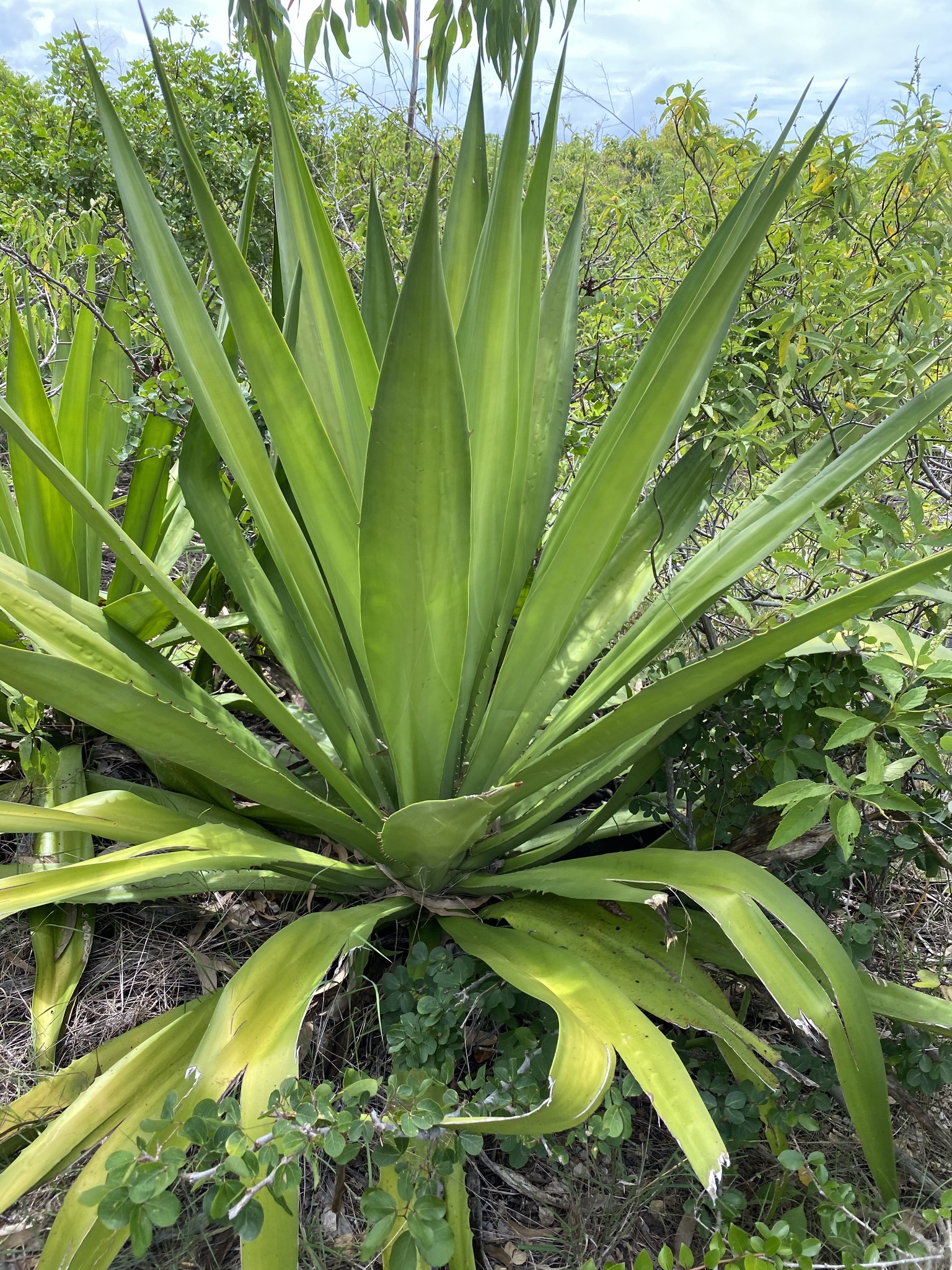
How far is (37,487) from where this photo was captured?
153 cm

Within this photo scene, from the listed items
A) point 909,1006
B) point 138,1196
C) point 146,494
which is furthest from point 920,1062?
point 146,494

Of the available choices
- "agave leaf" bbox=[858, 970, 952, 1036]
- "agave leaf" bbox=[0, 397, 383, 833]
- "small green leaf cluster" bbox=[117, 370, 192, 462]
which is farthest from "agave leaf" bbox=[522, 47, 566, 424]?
"agave leaf" bbox=[858, 970, 952, 1036]

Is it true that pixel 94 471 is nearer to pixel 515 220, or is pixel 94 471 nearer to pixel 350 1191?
pixel 515 220

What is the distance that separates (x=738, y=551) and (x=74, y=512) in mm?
1312

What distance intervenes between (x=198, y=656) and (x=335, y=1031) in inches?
30.1

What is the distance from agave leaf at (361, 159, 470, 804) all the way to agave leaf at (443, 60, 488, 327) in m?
0.66

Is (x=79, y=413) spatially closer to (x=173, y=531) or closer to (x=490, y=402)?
(x=173, y=531)

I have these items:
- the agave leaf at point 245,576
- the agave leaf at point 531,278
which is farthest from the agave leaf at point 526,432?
the agave leaf at point 245,576

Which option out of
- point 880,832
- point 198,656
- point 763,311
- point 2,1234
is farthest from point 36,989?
point 763,311

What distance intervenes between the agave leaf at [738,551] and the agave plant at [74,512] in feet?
2.56

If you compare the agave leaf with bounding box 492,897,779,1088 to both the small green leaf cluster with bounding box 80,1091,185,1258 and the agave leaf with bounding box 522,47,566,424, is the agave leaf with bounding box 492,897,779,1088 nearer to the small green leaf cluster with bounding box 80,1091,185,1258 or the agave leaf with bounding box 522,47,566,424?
the small green leaf cluster with bounding box 80,1091,185,1258

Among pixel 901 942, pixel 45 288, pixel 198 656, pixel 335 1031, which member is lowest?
pixel 901 942

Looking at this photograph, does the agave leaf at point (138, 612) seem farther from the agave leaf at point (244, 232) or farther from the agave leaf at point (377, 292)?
the agave leaf at point (377, 292)

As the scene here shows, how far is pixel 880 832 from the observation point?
1.19m
